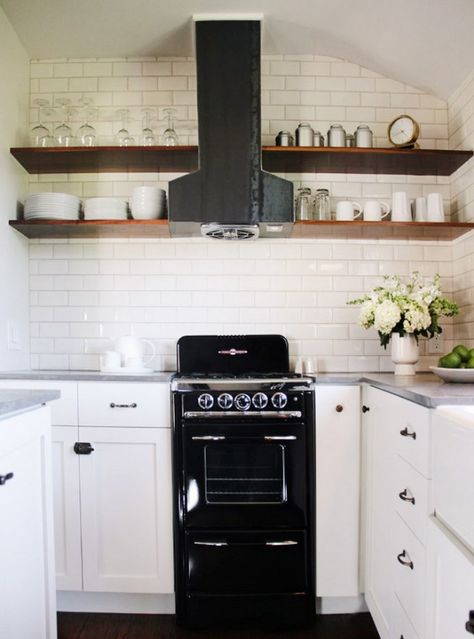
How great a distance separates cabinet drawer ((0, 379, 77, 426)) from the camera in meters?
1.98

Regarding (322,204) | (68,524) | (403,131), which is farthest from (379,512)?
(403,131)

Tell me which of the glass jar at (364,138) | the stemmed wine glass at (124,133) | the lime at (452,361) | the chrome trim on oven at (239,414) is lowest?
the chrome trim on oven at (239,414)

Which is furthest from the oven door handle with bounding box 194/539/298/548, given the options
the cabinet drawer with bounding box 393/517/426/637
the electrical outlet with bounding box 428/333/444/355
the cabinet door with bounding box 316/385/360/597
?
the electrical outlet with bounding box 428/333/444/355

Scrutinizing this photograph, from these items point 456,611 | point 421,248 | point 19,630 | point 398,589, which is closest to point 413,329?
point 421,248

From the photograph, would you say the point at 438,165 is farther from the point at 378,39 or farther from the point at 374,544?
the point at 374,544

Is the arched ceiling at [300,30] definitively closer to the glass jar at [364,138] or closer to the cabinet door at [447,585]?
the glass jar at [364,138]

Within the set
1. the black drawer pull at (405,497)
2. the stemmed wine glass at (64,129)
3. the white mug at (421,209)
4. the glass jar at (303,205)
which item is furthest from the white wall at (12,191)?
the white mug at (421,209)

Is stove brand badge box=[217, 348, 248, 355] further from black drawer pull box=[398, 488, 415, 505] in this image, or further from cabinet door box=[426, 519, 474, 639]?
cabinet door box=[426, 519, 474, 639]

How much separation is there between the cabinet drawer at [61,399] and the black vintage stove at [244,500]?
1.51ft

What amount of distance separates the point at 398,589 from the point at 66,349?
1.97 metres

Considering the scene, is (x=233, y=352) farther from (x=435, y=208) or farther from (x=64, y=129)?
(x=64, y=129)

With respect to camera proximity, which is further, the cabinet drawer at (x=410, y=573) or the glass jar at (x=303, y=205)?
the glass jar at (x=303, y=205)

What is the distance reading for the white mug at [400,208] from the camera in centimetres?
238

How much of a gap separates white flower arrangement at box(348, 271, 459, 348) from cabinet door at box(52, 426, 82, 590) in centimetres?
149
